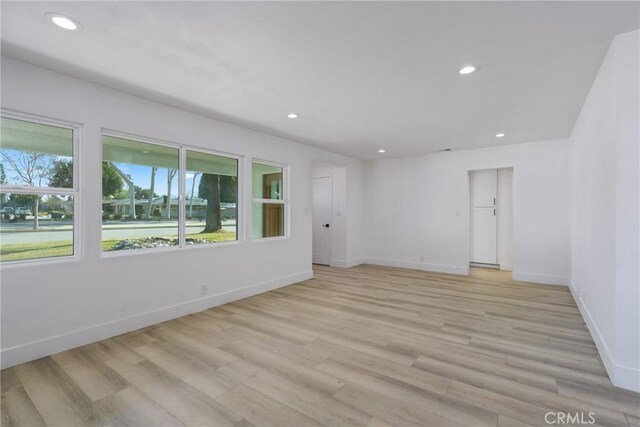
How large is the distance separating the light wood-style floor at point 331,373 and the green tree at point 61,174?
154 cm

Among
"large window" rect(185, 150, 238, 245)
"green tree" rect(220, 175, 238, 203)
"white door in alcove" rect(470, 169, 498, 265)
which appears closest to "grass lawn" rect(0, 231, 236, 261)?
"large window" rect(185, 150, 238, 245)

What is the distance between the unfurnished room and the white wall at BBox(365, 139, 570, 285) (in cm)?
46

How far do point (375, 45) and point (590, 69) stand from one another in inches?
78.3

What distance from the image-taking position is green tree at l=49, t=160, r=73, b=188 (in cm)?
273

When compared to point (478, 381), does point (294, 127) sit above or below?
above

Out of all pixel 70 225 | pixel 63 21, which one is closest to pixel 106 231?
pixel 70 225

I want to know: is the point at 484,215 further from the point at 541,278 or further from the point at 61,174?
the point at 61,174

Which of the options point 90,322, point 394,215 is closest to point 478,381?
point 90,322

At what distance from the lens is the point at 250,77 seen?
277cm

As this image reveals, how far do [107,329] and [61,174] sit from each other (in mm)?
1557

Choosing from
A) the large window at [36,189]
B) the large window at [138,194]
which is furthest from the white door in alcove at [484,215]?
the large window at [36,189]

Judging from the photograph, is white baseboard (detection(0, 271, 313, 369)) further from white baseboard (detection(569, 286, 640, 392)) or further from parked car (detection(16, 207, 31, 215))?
white baseboard (detection(569, 286, 640, 392))

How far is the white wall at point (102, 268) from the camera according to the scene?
2482 millimetres

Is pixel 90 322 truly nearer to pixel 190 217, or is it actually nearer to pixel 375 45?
pixel 190 217
